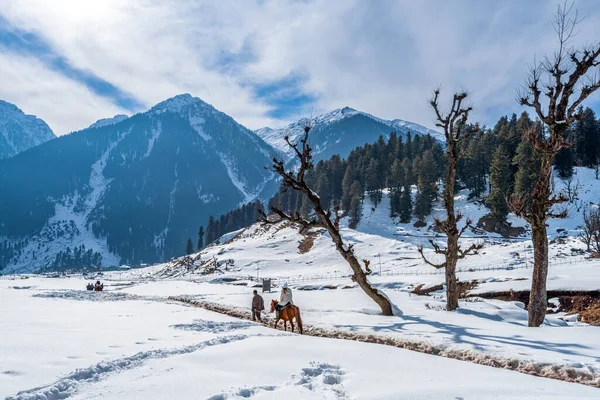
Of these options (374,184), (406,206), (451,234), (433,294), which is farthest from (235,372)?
(374,184)

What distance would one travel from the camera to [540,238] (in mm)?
12102

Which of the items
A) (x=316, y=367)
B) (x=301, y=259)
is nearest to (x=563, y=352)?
(x=316, y=367)

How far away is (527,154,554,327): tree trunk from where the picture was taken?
1182 cm

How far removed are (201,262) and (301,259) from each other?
79.5 feet

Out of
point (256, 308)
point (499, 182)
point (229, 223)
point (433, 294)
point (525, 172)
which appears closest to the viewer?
point (256, 308)

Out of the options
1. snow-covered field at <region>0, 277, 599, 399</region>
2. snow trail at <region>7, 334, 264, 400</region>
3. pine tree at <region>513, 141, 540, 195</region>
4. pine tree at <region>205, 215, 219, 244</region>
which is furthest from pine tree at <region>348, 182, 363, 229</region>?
snow trail at <region>7, 334, 264, 400</region>

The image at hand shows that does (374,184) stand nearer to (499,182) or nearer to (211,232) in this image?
(499,182)

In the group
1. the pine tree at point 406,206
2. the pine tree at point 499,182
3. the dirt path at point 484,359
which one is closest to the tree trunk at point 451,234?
the dirt path at point 484,359

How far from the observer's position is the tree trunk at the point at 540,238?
11820mm

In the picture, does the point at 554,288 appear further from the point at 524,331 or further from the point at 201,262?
the point at 201,262

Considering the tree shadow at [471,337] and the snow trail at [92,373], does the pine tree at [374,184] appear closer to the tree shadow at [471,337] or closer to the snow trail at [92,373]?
the tree shadow at [471,337]

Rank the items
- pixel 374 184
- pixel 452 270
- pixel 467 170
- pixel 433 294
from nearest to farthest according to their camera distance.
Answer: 1. pixel 452 270
2. pixel 433 294
3. pixel 467 170
4. pixel 374 184

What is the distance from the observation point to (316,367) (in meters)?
6.39

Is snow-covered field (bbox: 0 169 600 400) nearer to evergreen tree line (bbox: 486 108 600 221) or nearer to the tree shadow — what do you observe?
the tree shadow
